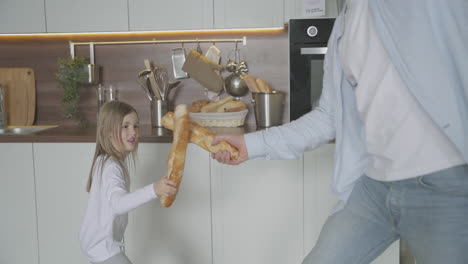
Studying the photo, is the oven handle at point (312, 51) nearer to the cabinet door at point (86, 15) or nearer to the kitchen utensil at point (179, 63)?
the kitchen utensil at point (179, 63)

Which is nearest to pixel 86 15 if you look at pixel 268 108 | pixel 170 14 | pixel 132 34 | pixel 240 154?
pixel 132 34

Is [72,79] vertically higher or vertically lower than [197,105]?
higher

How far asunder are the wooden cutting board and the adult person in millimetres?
2127

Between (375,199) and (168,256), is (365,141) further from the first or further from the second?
(168,256)

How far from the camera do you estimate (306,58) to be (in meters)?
2.45

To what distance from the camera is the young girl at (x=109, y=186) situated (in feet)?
5.38

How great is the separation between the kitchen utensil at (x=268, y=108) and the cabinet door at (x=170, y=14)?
0.44 metres

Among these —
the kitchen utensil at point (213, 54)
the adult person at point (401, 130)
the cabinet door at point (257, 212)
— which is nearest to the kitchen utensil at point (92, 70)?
the kitchen utensil at point (213, 54)

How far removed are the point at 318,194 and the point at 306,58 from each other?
0.63 metres

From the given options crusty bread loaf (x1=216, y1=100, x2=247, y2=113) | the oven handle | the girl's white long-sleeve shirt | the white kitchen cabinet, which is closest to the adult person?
the girl's white long-sleeve shirt

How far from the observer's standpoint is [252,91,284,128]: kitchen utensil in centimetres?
263

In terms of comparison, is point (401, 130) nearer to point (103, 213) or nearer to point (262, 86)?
point (103, 213)

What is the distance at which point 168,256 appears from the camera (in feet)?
7.98

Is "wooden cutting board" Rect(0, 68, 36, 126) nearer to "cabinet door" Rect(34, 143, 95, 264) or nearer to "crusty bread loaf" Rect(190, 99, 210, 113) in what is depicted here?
"cabinet door" Rect(34, 143, 95, 264)
